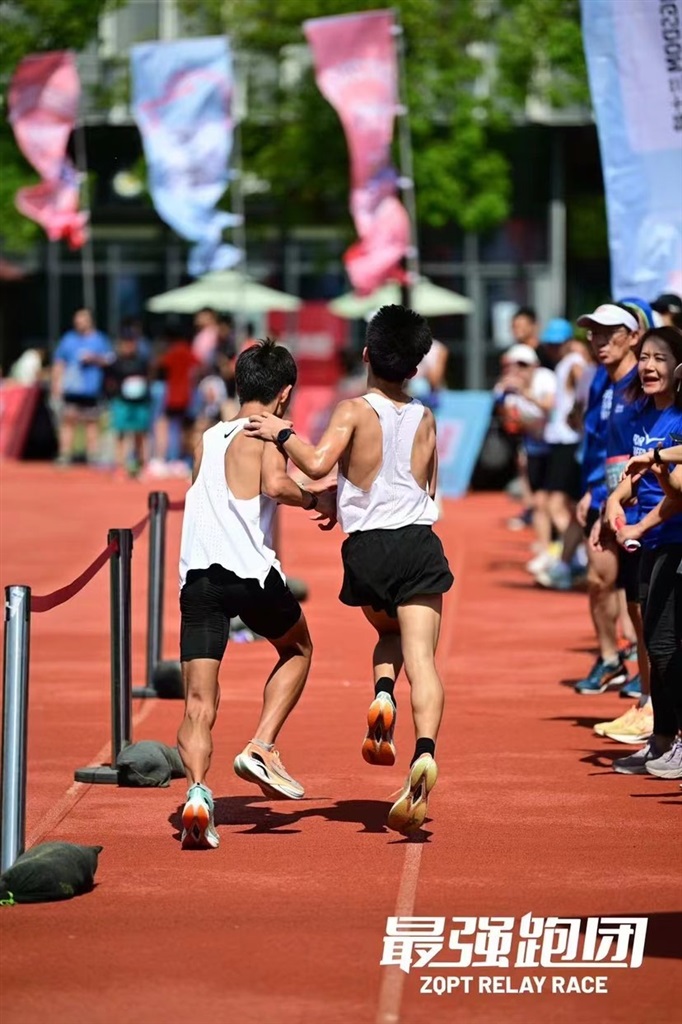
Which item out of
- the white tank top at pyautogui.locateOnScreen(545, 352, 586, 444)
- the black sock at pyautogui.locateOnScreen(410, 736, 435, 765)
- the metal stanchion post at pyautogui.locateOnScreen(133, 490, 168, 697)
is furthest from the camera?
the white tank top at pyautogui.locateOnScreen(545, 352, 586, 444)

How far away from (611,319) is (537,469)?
7407mm

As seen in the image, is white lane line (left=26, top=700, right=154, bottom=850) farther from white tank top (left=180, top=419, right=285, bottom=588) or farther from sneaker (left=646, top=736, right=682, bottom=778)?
sneaker (left=646, top=736, right=682, bottom=778)

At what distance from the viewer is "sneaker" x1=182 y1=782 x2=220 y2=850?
24.5 ft

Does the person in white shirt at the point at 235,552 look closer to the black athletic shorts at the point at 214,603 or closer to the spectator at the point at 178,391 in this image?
the black athletic shorts at the point at 214,603

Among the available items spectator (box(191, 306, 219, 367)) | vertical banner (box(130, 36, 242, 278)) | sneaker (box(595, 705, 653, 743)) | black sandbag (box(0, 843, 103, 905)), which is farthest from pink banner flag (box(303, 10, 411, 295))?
black sandbag (box(0, 843, 103, 905))

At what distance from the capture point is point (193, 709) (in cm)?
777

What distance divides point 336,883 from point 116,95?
36.0 metres

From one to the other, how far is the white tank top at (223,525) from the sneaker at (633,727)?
2.76 metres

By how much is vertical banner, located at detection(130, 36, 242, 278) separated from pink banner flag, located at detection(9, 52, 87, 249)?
256 centimetres

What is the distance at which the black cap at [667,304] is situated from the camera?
11.6 m

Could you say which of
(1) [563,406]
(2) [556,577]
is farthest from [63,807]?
(2) [556,577]

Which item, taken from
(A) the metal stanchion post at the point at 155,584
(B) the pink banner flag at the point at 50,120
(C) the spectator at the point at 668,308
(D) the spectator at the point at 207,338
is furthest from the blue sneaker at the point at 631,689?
(B) the pink banner flag at the point at 50,120

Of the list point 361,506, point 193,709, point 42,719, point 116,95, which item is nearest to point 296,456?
point 361,506

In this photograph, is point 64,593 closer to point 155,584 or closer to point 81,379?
point 155,584
